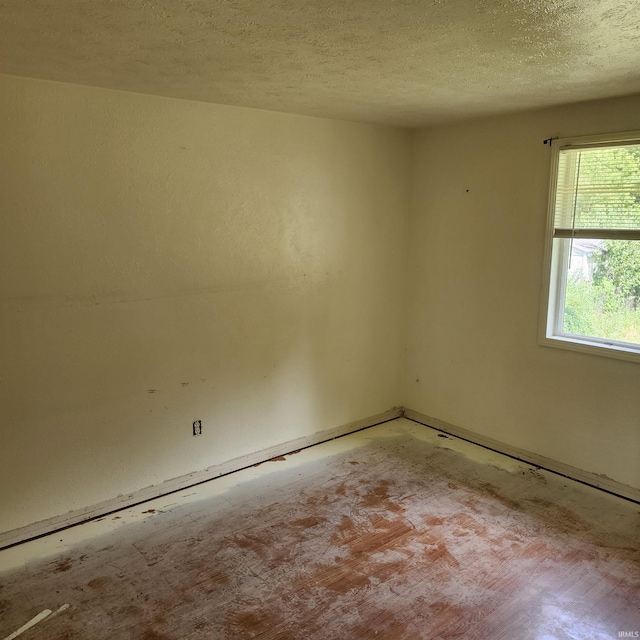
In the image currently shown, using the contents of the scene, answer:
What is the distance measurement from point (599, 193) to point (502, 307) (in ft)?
3.33

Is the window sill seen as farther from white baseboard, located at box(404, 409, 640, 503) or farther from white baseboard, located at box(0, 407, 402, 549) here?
white baseboard, located at box(0, 407, 402, 549)

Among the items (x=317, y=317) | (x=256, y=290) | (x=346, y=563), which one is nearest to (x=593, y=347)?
(x=317, y=317)

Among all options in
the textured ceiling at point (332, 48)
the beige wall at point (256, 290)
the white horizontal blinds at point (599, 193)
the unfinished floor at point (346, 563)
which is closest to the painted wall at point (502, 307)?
the beige wall at point (256, 290)

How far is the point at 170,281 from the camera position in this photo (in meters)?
3.26

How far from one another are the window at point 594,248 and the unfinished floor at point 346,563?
1.05 metres

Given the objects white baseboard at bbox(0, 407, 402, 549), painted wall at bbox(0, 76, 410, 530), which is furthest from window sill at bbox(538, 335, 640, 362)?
white baseboard at bbox(0, 407, 402, 549)

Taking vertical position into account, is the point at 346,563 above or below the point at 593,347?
below

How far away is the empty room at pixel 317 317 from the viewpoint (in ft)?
7.41

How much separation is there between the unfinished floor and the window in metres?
1.05

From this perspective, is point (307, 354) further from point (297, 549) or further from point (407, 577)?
point (407, 577)

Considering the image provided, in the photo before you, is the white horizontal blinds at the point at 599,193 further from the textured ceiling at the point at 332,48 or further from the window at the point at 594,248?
the textured ceiling at the point at 332,48

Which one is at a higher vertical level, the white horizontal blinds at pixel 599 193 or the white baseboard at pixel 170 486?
the white horizontal blinds at pixel 599 193

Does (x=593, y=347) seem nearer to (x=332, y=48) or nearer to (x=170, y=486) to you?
(x=332, y=48)

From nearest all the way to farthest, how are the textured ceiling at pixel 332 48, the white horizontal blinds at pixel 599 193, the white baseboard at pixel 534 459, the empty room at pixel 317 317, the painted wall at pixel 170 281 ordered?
the textured ceiling at pixel 332 48
the empty room at pixel 317 317
the painted wall at pixel 170 281
the white horizontal blinds at pixel 599 193
the white baseboard at pixel 534 459
